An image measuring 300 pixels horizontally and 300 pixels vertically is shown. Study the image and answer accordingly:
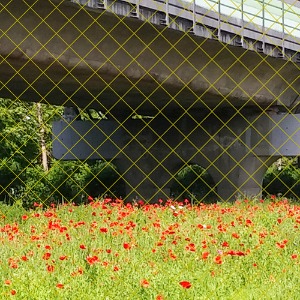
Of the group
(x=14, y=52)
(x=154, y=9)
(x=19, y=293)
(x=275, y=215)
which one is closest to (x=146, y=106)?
(x=154, y=9)

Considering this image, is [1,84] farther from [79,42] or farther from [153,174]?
[153,174]

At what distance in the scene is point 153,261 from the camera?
7.37m

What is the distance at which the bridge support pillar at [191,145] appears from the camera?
25484mm

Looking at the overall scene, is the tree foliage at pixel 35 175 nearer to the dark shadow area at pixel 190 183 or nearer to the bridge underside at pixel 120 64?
the dark shadow area at pixel 190 183

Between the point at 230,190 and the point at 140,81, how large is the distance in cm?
865

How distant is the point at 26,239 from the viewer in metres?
8.79

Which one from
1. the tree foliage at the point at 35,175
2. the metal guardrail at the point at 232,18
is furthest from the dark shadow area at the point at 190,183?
the metal guardrail at the point at 232,18
